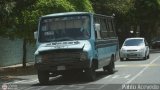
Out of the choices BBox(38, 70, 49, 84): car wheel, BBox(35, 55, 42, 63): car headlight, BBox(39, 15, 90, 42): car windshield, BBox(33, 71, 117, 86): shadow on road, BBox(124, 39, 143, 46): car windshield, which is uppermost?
BBox(39, 15, 90, 42): car windshield

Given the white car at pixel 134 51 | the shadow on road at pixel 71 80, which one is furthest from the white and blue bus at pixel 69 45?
the white car at pixel 134 51

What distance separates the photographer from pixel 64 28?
19.4 meters

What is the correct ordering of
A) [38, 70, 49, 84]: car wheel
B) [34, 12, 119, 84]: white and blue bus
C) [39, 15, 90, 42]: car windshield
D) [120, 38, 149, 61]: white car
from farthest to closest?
[120, 38, 149, 61]: white car, [39, 15, 90, 42]: car windshield, [38, 70, 49, 84]: car wheel, [34, 12, 119, 84]: white and blue bus

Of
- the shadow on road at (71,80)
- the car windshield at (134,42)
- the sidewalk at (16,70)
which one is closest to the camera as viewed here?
the shadow on road at (71,80)

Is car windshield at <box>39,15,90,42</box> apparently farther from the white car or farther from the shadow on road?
the white car

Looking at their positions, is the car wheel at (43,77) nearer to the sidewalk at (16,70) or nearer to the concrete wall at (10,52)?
the sidewalk at (16,70)

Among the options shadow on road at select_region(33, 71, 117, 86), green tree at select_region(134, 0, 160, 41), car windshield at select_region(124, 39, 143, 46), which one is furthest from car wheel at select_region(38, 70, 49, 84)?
green tree at select_region(134, 0, 160, 41)

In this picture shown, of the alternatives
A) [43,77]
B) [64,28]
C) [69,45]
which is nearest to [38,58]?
[43,77]

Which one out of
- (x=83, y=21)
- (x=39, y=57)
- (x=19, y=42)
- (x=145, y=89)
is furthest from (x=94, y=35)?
A: (x=19, y=42)

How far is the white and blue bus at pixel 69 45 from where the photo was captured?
18.2m

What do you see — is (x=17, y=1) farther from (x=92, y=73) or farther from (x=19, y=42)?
(x=19, y=42)

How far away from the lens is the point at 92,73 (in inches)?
749

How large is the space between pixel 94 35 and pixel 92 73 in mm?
1469

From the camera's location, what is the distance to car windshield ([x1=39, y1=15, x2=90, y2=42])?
19.2m
